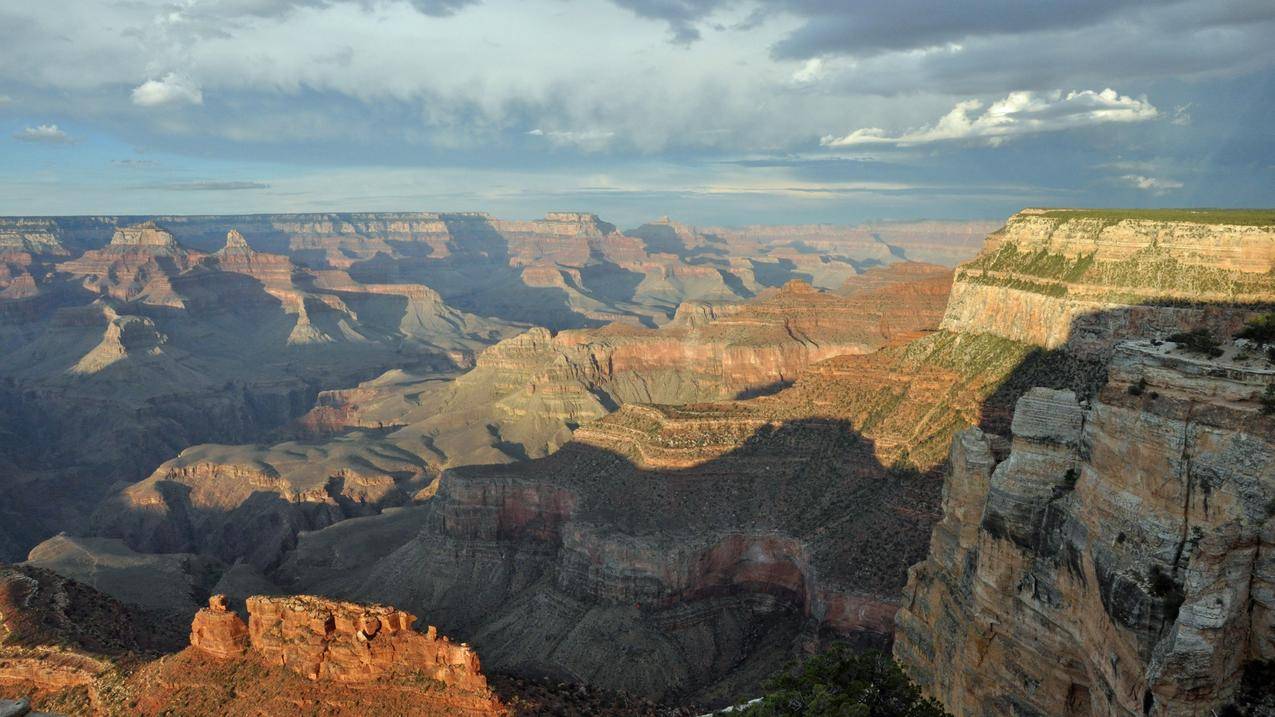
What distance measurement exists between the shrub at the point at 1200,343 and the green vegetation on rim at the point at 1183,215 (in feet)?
88.5

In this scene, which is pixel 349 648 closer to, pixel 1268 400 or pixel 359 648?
pixel 359 648

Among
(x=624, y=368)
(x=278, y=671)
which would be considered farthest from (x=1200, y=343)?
(x=624, y=368)

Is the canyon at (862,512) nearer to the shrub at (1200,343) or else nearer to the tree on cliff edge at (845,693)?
the shrub at (1200,343)

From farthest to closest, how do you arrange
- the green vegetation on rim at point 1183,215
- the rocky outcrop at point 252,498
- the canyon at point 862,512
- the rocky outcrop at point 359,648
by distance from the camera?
the rocky outcrop at point 252,498 → the green vegetation on rim at point 1183,215 → the rocky outcrop at point 359,648 → the canyon at point 862,512

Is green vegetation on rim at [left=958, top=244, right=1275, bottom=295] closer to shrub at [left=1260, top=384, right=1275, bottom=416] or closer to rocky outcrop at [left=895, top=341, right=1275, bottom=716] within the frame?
rocky outcrop at [left=895, top=341, right=1275, bottom=716]

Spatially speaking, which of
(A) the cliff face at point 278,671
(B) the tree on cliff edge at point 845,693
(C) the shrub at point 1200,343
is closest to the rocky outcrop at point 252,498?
(A) the cliff face at point 278,671

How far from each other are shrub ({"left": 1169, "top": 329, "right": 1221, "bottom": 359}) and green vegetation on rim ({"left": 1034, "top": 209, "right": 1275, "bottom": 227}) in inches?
1061

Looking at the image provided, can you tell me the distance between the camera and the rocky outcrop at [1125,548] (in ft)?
53.8

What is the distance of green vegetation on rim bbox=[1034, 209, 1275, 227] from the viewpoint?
4320cm

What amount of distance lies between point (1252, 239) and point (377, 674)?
1863 inches

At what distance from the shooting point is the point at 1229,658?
16469mm

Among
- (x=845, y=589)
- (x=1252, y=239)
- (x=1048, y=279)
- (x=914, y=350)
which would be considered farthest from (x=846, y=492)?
(x=1252, y=239)

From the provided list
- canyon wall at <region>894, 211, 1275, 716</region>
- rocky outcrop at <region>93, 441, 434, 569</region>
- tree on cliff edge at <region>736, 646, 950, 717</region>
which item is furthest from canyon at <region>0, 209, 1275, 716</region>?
tree on cliff edge at <region>736, 646, 950, 717</region>

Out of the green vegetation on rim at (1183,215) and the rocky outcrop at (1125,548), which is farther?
the green vegetation on rim at (1183,215)
